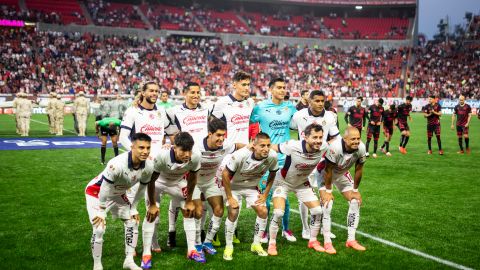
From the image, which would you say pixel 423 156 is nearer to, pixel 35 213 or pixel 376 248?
pixel 376 248

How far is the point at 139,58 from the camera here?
151 ft

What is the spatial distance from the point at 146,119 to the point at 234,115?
1.42 metres

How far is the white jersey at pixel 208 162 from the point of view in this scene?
644 centimetres

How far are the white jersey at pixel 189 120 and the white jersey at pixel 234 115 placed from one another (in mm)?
235

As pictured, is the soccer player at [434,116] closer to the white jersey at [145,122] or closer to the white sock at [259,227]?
the white sock at [259,227]

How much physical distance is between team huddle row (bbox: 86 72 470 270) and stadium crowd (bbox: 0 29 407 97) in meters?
32.9

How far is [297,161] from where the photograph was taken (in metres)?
6.67

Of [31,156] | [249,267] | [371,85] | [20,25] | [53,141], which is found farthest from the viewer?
[371,85]

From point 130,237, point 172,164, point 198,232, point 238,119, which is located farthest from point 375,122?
point 130,237

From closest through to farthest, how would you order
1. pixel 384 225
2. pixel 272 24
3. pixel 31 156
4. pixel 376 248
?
pixel 376 248
pixel 384 225
pixel 31 156
pixel 272 24

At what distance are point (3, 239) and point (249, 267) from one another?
3.96 metres

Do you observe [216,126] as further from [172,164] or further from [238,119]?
[238,119]

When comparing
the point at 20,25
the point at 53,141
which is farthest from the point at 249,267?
the point at 20,25

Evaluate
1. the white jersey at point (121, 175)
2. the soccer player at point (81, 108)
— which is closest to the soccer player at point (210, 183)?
the white jersey at point (121, 175)
